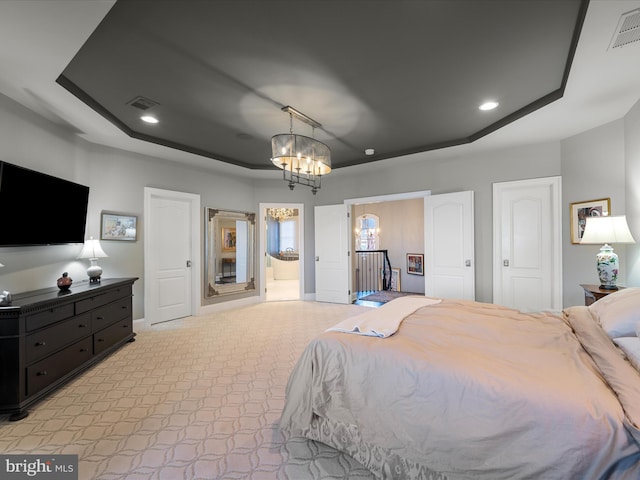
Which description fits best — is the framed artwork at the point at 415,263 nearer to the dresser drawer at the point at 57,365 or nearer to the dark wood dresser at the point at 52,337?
the dark wood dresser at the point at 52,337

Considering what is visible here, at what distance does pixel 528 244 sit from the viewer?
4082 millimetres

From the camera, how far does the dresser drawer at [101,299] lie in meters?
2.83

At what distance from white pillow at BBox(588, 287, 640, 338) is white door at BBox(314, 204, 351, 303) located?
13.7 feet

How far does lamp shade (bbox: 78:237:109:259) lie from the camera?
3402mm

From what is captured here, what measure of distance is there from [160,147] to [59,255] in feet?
6.16

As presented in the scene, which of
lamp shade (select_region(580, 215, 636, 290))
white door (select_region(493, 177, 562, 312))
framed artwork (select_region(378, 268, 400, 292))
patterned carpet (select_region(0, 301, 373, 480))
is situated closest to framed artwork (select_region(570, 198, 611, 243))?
white door (select_region(493, 177, 562, 312))

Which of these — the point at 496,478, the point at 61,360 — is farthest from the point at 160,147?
the point at 496,478

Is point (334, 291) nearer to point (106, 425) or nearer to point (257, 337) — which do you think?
point (257, 337)

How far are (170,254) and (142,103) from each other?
2.53m

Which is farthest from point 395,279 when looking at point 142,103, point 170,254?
point 142,103

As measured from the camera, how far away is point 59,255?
10.6 feet

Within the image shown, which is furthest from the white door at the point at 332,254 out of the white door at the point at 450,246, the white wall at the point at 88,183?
the white wall at the point at 88,183

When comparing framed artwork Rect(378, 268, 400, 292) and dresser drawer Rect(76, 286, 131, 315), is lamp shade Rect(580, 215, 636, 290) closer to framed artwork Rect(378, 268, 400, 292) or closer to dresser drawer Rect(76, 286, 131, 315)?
dresser drawer Rect(76, 286, 131, 315)

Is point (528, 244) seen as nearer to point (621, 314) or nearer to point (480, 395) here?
point (621, 314)
